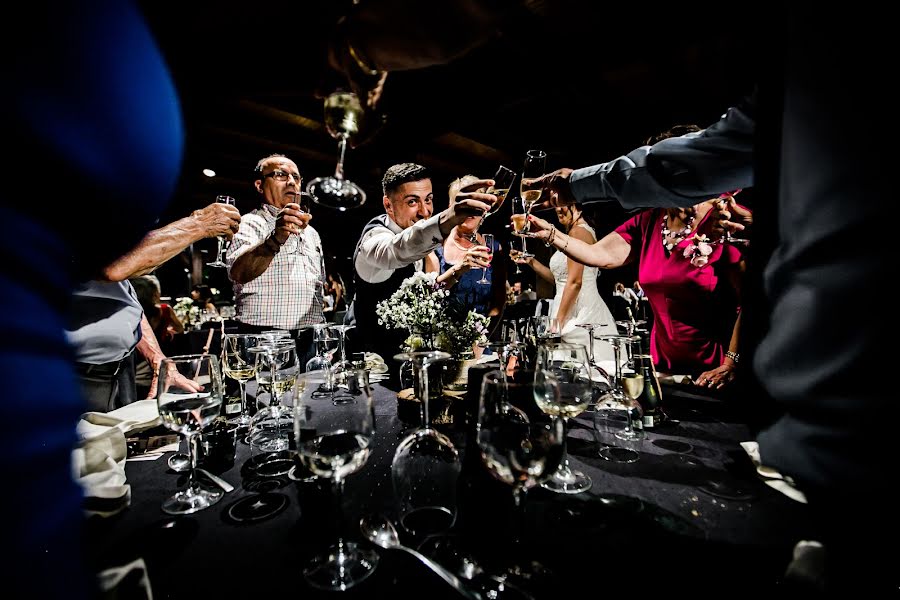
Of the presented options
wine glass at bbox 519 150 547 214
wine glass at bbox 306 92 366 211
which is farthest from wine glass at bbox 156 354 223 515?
wine glass at bbox 519 150 547 214

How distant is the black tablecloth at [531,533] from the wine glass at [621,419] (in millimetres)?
69

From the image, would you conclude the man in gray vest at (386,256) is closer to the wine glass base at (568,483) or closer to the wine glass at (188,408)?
the wine glass at (188,408)

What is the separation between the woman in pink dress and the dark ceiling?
3.07 feet

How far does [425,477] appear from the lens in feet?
3.05

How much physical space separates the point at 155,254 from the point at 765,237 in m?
2.09

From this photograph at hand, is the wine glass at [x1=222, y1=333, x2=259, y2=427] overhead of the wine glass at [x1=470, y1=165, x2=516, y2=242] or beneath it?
beneath

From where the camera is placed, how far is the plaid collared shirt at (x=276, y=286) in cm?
310

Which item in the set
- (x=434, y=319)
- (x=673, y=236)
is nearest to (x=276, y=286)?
(x=434, y=319)

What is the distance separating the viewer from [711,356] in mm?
2521

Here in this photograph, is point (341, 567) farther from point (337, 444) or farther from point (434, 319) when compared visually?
point (434, 319)

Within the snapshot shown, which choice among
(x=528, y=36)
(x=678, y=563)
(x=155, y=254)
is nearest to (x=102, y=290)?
(x=155, y=254)

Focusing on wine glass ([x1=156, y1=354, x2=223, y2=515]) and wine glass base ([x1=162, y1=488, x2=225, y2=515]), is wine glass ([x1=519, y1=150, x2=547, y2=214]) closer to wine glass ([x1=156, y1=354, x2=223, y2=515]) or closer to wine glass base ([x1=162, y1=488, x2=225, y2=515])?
wine glass ([x1=156, y1=354, x2=223, y2=515])

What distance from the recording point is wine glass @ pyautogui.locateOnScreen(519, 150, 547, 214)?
1.68 metres

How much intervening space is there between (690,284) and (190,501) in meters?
2.74
